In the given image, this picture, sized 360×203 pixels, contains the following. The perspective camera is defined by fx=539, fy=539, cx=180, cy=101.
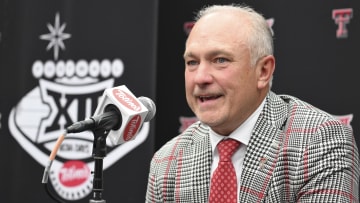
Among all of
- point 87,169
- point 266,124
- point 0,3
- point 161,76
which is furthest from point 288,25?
point 0,3

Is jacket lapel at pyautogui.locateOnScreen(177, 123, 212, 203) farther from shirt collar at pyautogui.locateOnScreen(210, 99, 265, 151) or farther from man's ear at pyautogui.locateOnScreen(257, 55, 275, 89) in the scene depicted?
man's ear at pyautogui.locateOnScreen(257, 55, 275, 89)

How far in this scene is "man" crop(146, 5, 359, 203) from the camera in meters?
1.82

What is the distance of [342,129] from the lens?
187 cm

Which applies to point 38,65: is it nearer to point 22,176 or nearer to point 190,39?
point 22,176

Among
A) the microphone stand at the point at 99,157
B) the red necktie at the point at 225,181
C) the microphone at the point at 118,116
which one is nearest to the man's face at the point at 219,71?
the red necktie at the point at 225,181

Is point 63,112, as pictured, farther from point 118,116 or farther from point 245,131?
point 118,116

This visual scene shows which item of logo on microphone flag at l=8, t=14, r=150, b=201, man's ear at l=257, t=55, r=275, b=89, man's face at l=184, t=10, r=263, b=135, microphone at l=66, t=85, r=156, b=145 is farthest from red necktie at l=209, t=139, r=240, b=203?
logo on microphone flag at l=8, t=14, r=150, b=201

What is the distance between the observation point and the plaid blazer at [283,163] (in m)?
1.80

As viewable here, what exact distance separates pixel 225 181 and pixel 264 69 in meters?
0.44

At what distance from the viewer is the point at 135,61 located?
3119 millimetres

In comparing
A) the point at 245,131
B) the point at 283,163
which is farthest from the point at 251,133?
the point at 283,163

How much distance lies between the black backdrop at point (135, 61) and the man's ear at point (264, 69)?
0.86 metres

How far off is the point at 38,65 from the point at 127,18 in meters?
0.69

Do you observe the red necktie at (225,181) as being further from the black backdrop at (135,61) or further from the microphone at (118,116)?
the black backdrop at (135,61)
